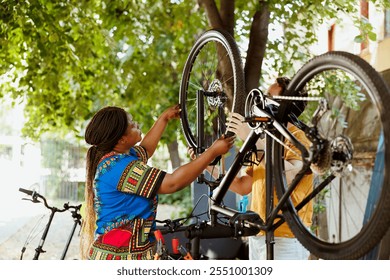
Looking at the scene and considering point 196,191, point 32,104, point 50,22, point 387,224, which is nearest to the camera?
point 387,224

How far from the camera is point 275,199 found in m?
2.03

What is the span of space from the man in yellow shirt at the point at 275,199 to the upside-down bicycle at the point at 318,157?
6 centimetres

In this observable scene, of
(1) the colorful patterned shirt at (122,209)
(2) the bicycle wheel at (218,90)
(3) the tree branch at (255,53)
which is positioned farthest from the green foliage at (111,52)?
(1) the colorful patterned shirt at (122,209)

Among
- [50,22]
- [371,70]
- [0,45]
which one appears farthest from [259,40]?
[371,70]

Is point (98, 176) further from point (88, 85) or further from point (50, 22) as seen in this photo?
point (88, 85)

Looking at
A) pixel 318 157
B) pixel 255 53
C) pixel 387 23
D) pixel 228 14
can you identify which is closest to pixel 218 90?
pixel 318 157

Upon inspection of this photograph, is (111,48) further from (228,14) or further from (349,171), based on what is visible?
(349,171)

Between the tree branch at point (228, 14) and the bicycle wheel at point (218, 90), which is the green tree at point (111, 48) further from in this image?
the bicycle wheel at point (218, 90)

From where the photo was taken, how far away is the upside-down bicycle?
137 centimetres

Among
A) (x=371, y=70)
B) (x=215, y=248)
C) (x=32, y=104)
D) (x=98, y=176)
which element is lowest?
(x=215, y=248)

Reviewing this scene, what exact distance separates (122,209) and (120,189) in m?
0.08

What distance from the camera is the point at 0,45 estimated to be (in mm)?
3922

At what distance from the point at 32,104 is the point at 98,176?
3.38 metres
